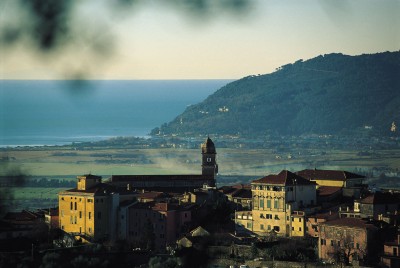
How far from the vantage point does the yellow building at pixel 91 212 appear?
46.6 meters

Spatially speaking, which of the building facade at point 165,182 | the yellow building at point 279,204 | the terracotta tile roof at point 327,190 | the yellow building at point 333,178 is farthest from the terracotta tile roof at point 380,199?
the building facade at point 165,182

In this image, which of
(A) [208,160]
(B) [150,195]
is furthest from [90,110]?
(B) [150,195]

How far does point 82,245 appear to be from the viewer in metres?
41.8

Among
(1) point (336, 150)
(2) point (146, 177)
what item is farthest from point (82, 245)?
(1) point (336, 150)

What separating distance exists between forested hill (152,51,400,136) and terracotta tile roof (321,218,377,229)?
95671mm

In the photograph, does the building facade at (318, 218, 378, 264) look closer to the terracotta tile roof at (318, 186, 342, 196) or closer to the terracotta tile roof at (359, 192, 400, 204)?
the terracotta tile roof at (359, 192, 400, 204)

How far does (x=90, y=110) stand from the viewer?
124 m

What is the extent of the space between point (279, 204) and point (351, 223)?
5.52m

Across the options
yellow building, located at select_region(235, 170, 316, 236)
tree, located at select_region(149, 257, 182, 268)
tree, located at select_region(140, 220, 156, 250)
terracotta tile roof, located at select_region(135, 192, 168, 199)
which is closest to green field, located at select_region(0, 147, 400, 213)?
terracotta tile roof, located at select_region(135, 192, 168, 199)

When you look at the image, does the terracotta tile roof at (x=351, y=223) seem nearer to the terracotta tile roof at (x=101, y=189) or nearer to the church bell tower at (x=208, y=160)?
the terracotta tile roof at (x=101, y=189)

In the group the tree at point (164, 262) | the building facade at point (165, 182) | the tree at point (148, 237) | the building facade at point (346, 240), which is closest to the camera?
the tree at point (164, 262)

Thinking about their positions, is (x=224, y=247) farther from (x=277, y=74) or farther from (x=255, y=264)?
(x=277, y=74)

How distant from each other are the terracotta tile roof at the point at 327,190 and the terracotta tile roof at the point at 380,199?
279cm

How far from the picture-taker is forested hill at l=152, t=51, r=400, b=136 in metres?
143
